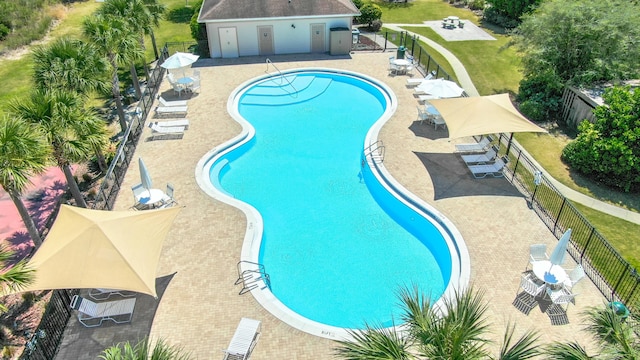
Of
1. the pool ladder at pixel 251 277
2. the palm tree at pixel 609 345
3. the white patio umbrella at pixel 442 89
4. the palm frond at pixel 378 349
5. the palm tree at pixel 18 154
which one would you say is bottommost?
the pool ladder at pixel 251 277

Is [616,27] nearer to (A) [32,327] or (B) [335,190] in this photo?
(B) [335,190]

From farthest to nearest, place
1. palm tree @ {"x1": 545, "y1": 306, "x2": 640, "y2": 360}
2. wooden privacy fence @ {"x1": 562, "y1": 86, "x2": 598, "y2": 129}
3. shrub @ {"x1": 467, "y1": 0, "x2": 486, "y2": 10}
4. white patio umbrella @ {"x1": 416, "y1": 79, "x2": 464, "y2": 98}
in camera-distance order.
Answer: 1. shrub @ {"x1": 467, "y1": 0, "x2": 486, "y2": 10}
2. wooden privacy fence @ {"x1": 562, "y1": 86, "x2": 598, "y2": 129}
3. white patio umbrella @ {"x1": 416, "y1": 79, "x2": 464, "y2": 98}
4. palm tree @ {"x1": 545, "y1": 306, "x2": 640, "y2": 360}

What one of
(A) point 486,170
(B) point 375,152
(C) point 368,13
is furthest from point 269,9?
(A) point 486,170

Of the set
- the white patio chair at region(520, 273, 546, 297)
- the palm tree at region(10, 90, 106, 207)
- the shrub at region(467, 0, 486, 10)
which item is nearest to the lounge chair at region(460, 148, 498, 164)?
the white patio chair at region(520, 273, 546, 297)

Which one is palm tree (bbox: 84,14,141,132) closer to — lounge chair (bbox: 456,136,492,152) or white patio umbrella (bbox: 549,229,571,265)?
lounge chair (bbox: 456,136,492,152)

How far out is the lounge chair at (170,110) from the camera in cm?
2392

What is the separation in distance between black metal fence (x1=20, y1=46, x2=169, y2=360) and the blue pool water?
13.7 feet

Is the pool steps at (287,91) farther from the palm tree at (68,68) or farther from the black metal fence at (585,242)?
the black metal fence at (585,242)

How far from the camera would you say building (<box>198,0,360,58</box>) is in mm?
30453

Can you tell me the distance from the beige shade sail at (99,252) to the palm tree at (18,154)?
5.36 feet

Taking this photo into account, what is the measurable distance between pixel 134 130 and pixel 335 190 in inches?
424

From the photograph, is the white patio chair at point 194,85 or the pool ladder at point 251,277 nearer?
the pool ladder at point 251,277

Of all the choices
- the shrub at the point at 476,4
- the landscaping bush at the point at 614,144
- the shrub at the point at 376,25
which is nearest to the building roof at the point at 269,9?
the shrub at the point at 376,25

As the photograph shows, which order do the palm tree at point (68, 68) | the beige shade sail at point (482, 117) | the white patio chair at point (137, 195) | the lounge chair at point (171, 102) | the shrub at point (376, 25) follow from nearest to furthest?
the palm tree at point (68, 68), the white patio chair at point (137, 195), the beige shade sail at point (482, 117), the lounge chair at point (171, 102), the shrub at point (376, 25)
